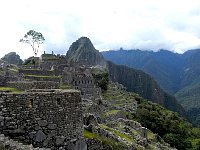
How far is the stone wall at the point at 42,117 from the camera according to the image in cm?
1273

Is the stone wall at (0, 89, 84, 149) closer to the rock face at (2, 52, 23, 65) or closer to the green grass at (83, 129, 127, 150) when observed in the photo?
the green grass at (83, 129, 127, 150)

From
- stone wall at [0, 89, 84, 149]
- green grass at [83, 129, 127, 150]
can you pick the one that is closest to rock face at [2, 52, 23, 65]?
green grass at [83, 129, 127, 150]

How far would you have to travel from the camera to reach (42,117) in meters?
13.2

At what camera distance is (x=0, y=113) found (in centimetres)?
1256

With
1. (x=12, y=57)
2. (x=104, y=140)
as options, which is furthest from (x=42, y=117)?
(x=12, y=57)

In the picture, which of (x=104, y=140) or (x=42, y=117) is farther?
(x=104, y=140)

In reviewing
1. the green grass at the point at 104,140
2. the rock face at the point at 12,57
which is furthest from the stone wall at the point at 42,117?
the rock face at the point at 12,57

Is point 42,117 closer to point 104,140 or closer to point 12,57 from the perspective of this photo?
point 104,140

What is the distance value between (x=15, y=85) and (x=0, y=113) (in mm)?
9266

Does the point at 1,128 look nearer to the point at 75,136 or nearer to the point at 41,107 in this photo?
the point at 41,107

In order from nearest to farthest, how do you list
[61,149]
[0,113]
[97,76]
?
1. [0,113]
2. [61,149]
3. [97,76]

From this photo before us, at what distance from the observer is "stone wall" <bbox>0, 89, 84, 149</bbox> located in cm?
1273

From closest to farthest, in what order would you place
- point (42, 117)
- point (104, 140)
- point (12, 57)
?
point (42, 117), point (104, 140), point (12, 57)

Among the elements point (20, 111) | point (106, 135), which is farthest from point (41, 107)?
point (106, 135)
